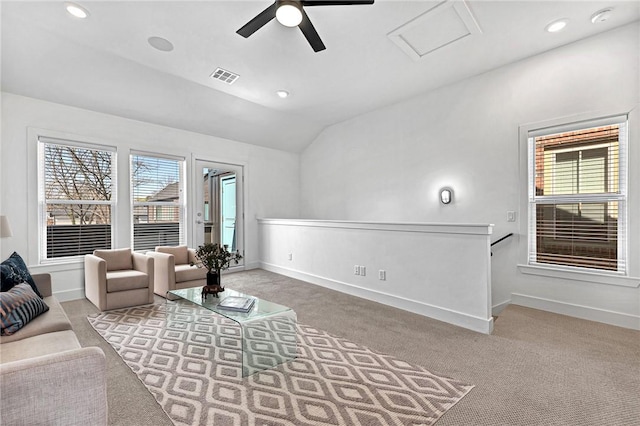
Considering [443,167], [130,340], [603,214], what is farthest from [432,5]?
[130,340]

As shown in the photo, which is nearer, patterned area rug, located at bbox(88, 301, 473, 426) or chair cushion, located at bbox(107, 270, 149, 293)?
patterned area rug, located at bbox(88, 301, 473, 426)

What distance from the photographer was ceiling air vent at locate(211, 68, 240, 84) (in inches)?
159

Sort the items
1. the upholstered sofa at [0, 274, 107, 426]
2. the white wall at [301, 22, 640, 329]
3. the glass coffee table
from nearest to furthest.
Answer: the upholstered sofa at [0, 274, 107, 426]
the glass coffee table
the white wall at [301, 22, 640, 329]

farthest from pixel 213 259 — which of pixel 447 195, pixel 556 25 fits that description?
pixel 556 25

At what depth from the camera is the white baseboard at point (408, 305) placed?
315 centimetres

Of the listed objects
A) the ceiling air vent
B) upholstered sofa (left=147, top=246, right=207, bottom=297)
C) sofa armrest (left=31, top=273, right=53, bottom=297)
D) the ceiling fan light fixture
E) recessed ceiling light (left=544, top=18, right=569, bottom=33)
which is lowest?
upholstered sofa (left=147, top=246, right=207, bottom=297)

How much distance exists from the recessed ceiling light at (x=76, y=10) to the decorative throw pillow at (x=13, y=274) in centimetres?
232

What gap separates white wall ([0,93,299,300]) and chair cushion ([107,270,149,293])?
3.23ft

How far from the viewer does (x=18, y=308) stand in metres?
2.07

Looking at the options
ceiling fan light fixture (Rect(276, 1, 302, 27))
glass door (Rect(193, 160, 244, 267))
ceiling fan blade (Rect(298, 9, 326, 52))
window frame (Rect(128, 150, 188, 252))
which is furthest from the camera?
glass door (Rect(193, 160, 244, 267))

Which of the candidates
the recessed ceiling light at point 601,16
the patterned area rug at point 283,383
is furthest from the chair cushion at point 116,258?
the recessed ceiling light at point 601,16

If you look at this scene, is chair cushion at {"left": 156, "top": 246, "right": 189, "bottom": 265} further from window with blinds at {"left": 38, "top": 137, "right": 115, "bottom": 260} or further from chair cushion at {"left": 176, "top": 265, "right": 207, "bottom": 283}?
window with blinds at {"left": 38, "top": 137, "right": 115, "bottom": 260}

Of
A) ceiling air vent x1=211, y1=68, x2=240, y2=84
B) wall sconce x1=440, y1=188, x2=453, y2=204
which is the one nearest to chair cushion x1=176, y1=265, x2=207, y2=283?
ceiling air vent x1=211, y1=68, x2=240, y2=84

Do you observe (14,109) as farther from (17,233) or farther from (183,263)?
(183,263)
